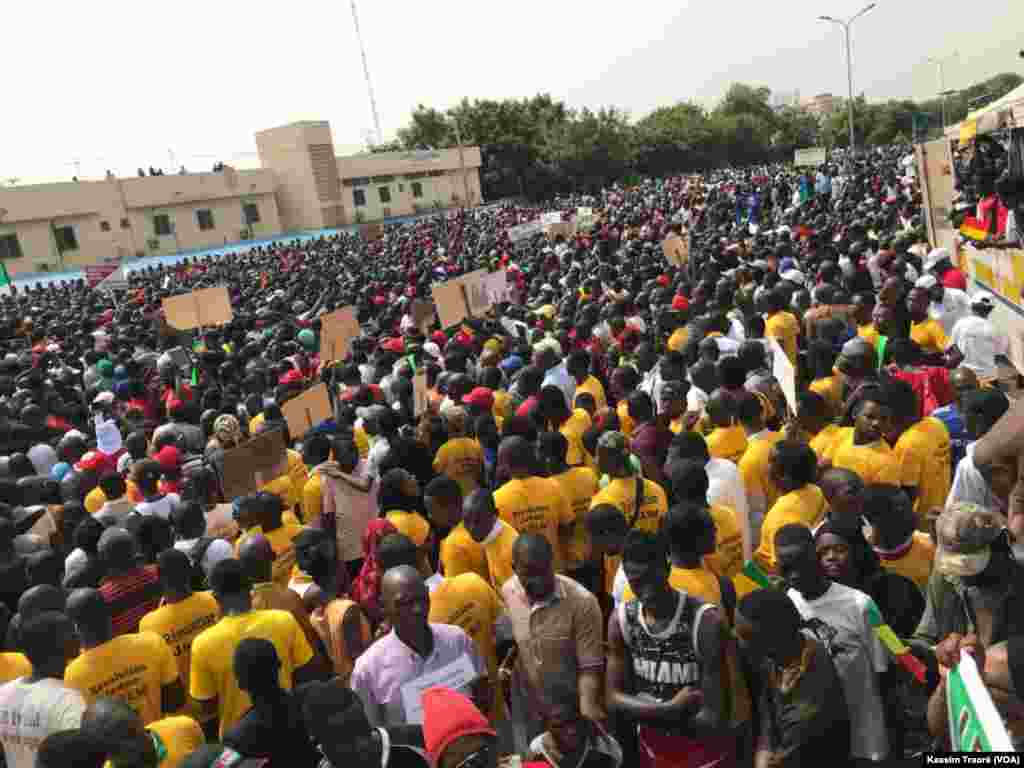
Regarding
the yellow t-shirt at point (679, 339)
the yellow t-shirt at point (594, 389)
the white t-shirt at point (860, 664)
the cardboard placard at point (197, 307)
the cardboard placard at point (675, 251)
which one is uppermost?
the cardboard placard at point (197, 307)

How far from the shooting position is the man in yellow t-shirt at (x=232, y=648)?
11.1ft

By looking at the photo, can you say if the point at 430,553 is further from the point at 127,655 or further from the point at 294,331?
the point at 294,331

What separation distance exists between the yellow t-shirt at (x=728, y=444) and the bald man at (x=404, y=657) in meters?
2.30

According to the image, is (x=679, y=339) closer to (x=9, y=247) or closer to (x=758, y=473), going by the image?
(x=758, y=473)

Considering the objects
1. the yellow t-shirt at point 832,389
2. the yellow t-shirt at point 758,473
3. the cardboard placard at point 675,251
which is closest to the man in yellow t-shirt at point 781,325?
the yellow t-shirt at point 832,389

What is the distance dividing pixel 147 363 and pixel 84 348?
3146 mm

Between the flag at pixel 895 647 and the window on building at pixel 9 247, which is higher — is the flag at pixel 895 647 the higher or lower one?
the lower one

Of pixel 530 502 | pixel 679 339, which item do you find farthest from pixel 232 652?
pixel 679 339

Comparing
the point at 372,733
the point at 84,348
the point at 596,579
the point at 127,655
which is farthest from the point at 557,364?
the point at 84,348

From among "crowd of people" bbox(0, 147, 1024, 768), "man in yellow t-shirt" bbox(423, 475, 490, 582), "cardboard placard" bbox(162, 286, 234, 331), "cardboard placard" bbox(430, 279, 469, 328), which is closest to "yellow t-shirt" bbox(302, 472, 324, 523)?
"crowd of people" bbox(0, 147, 1024, 768)

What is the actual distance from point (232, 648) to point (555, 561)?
1.75m

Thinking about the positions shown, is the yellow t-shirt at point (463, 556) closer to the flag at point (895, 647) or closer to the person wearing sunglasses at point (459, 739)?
the person wearing sunglasses at point (459, 739)

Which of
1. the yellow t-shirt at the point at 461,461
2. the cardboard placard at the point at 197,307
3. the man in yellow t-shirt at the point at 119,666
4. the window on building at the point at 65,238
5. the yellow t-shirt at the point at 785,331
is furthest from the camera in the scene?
the window on building at the point at 65,238

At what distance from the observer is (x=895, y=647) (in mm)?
2756
